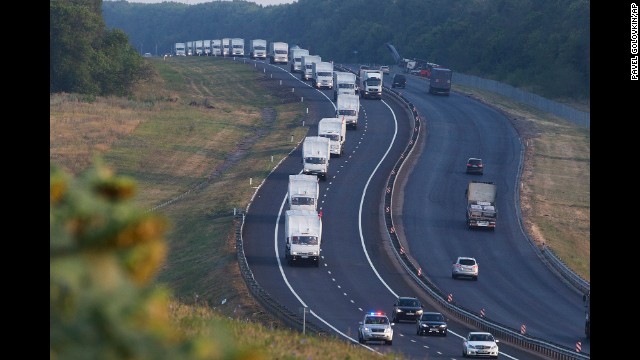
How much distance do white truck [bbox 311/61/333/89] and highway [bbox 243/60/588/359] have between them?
97.9 ft

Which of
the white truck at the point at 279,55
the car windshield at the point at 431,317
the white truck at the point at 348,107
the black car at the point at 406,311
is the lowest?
the black car at the point at 406,311

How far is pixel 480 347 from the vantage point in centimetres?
3869

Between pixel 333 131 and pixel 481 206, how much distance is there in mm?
25172

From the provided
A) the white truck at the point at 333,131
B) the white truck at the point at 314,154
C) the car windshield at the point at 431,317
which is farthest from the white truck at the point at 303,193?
the car windshield at the point at 431,317

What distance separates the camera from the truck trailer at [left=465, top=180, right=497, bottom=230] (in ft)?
244

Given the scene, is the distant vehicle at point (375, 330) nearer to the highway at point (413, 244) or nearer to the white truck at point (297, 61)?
the highway at point (413, 244)

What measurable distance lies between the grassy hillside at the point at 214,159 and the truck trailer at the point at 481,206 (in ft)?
11.4

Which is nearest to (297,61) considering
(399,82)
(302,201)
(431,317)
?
(399,82)

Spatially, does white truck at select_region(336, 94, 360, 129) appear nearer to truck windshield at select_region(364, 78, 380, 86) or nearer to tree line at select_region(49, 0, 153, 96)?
truck windshield at select_region(364, 78, 380, 86)

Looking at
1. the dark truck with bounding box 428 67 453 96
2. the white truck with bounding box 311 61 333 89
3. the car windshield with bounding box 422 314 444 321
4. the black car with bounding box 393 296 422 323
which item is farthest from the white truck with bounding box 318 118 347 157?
the car windshield with bounding box 422 314 444 321

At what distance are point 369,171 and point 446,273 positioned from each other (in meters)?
30.4

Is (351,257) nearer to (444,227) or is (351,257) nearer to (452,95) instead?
(444,227)

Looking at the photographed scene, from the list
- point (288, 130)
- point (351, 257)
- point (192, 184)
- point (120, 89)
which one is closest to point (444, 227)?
point (351, 257)

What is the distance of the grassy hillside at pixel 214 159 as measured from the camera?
6150cm
